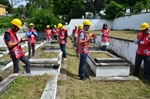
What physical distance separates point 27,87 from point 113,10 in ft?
86.0

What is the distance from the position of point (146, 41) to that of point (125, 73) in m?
1.12

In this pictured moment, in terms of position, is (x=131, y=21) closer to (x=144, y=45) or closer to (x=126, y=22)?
(x=126, y=22)

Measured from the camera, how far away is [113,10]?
90.4 feet

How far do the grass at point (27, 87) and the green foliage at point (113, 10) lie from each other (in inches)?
990

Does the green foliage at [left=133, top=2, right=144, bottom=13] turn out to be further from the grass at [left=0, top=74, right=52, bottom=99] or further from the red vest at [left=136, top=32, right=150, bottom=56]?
the grass at [left=0, top=74, right=52, bottom=99]

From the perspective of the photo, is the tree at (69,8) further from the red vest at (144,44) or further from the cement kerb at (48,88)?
the cement kerb at (48,88)

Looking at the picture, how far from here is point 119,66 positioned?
5.05 m

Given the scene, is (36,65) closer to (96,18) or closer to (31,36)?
(31,36)

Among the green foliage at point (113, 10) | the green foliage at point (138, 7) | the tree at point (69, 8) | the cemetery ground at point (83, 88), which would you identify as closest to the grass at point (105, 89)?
the cemetery ground at point (83, 88)

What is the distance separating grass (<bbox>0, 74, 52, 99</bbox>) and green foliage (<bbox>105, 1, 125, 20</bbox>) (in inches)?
990

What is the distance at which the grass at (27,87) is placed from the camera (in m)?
2.97

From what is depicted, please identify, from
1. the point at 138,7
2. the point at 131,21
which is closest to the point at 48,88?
the point at 131,21

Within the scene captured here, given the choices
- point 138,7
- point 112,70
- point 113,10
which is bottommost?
point 112,70

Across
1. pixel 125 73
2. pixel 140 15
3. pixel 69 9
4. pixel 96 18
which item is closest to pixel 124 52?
pixel 125 73
